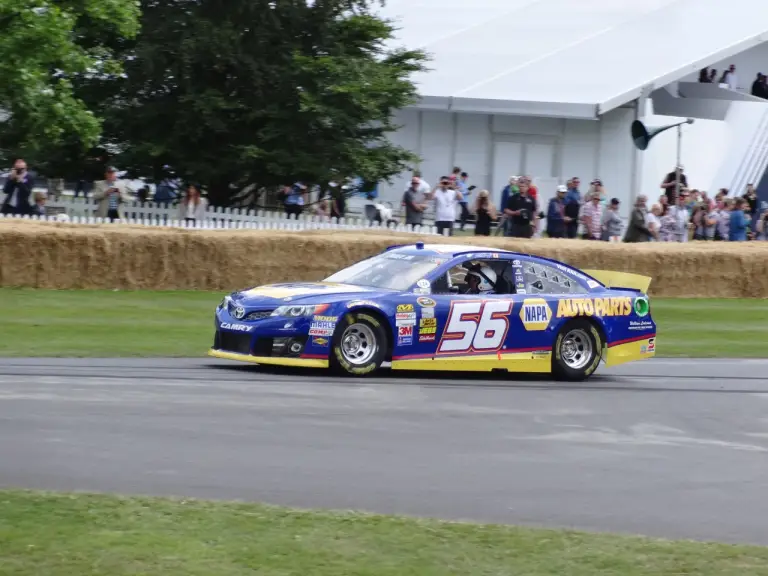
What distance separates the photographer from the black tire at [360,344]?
1356cm

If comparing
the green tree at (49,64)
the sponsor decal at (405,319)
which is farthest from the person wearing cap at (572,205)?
the sponsor decal at (405,319)

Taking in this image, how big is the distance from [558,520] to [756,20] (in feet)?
133

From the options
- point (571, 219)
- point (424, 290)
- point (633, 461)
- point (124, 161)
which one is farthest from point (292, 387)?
point (124, 161)

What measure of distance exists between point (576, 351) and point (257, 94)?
16866 mm

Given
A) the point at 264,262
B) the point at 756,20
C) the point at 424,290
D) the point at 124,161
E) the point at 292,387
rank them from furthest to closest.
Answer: the point at 756,20 < the point at 124,161 < the point at 264,262 < the point at 424,290 < the point at 292,387

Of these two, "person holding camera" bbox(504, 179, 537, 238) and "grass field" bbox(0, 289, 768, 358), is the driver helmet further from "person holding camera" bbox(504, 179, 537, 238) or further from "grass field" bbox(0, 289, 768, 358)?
"person holding camera" bbox(504, 179, 537, 238)

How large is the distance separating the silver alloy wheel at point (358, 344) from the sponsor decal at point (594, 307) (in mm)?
2098

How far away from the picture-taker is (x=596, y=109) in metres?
39.8

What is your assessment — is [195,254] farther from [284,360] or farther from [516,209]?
[284,360]

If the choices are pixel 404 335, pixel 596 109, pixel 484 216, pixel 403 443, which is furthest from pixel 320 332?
pixel 596 109

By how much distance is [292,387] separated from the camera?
1246 cm

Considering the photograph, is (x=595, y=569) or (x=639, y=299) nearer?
(x=595, y=569)

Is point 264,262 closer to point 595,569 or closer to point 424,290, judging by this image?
point 424,290

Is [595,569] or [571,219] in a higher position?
[571,219]
